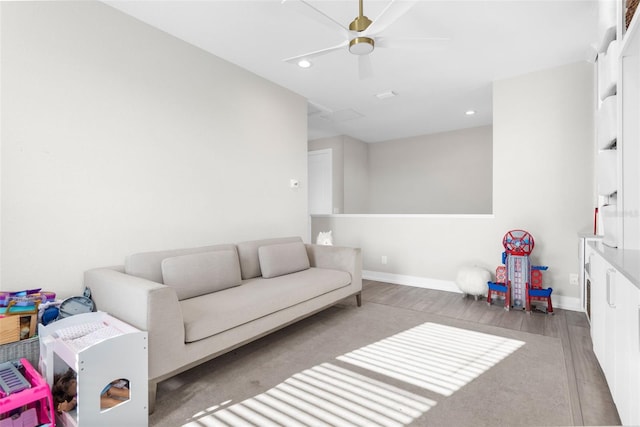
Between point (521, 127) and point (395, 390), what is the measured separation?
3284mm

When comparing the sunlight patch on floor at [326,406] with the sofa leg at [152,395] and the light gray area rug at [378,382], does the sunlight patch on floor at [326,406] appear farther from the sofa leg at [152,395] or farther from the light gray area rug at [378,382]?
the sofa leg at [152,395]

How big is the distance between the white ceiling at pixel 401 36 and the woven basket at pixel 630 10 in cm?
58

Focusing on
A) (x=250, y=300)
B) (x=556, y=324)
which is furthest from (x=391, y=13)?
(x=556, y=324)

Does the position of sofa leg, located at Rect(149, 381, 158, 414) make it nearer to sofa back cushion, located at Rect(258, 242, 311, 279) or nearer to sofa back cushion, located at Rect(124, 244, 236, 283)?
sofa back cushion, located at Rect(124, 244, 236, 283)

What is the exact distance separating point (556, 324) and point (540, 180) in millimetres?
1553

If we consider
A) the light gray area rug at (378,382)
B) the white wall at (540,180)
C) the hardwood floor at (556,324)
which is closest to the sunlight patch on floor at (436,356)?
the light gray area rug at (378,382)

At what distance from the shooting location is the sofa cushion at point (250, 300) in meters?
1.94

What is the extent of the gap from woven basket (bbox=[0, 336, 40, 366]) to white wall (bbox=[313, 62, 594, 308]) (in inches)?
158

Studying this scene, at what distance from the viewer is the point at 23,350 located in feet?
5.71

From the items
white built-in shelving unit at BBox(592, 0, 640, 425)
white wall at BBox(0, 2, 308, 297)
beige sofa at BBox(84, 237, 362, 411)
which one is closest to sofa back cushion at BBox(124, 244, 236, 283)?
beige sofa at BBox(84, 237, 362, 411)

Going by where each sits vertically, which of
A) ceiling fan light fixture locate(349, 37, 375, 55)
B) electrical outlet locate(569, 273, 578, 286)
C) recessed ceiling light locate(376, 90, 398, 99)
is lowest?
electrical outlet locate(569, 273, 578, 286)

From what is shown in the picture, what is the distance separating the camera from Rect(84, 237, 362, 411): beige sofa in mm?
1711

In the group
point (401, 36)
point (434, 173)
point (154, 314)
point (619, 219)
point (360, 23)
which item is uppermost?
point (401, 36)

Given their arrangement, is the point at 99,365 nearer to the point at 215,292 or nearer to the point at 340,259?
the point at 215,292
